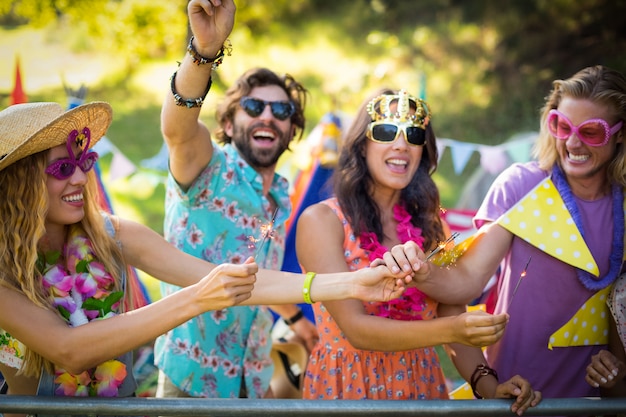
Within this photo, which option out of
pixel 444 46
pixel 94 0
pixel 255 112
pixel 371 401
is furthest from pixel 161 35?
pixel 371 401

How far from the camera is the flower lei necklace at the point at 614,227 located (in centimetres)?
266

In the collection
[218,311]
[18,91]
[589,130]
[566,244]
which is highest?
[18,91]

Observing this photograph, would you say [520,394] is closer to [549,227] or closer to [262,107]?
[549,227]

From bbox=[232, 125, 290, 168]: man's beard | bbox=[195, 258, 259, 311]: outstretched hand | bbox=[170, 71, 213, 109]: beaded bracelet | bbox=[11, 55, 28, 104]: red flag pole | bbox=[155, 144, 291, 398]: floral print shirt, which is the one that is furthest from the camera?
bbox=[11, 55, 28, 104]: red flag pole

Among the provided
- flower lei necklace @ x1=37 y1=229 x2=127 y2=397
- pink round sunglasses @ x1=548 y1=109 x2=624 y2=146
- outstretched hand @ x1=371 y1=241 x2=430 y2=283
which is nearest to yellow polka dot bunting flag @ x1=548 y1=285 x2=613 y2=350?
pink round sunglasses @ x1=548 y1=109 x2=624 y2=146

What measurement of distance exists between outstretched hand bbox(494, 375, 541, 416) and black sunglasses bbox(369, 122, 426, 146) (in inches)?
39.6

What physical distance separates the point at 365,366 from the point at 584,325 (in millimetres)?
855

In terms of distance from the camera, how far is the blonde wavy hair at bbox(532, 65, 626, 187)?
2.70 meters

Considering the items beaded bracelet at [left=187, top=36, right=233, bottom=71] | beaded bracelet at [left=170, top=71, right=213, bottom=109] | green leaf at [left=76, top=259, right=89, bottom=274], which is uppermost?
beaded bracelet at [left=187, top=36, right=233, bottom=71]

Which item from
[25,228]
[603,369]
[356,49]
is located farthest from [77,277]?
[356,49]

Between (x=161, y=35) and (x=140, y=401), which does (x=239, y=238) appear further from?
(x=161, y=35)

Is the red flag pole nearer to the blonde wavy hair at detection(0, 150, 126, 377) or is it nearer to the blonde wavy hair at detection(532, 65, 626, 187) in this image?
the blonde wavy hair at detection(0, 150, 126, 377)

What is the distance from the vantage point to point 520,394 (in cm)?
205

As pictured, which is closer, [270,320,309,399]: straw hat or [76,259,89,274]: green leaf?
[76,259,89,274]: green leaf
